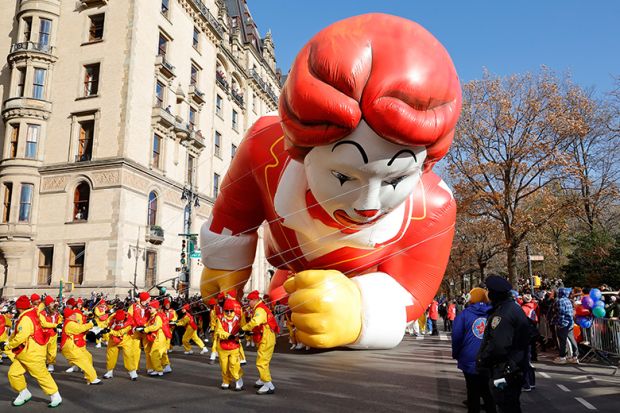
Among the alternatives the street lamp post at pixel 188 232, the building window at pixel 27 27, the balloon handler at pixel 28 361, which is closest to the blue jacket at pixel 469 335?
the balloon handler at pixel 28 361

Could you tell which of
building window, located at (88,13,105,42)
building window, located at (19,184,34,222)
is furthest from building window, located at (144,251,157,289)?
building window, located at (88,13,105,42)

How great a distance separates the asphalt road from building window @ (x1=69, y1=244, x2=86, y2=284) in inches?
430

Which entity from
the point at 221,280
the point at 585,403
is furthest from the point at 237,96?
the point at 585,403

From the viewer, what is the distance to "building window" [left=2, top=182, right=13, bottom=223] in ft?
68.4

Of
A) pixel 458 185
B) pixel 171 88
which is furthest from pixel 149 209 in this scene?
pixel 458 185

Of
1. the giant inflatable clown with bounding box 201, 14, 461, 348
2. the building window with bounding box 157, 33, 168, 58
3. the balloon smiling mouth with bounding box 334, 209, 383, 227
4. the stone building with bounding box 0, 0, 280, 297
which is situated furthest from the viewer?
the building window with bounding box 157, 33, 168, 58

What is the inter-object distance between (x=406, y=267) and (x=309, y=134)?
8.04 feet

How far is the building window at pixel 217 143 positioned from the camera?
96.0 feet

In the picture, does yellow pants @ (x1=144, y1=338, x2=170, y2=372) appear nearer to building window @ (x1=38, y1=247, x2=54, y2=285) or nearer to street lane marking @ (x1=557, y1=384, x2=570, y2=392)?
street lane marking @ (x1=557, y1=384, x2=570, y2=392)

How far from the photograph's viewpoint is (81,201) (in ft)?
68.7

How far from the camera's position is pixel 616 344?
9914 mm

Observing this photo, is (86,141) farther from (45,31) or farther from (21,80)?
(45,31)

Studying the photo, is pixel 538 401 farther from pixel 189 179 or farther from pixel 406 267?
pixel 189 179

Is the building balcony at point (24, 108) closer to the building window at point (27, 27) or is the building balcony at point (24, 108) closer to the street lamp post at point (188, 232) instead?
the building window at point (27, 27)
